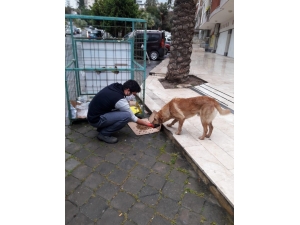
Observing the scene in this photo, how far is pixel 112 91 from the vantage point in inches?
120

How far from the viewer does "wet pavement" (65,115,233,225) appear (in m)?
2.00

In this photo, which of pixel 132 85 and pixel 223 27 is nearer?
pixel 132 85

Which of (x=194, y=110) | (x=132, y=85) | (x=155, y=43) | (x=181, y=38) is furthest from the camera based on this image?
(x=155, y=43)

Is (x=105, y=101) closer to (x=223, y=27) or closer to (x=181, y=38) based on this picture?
(x=181, y=38)

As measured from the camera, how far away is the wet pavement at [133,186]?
1998 mm

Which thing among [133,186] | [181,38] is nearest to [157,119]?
[133,186]

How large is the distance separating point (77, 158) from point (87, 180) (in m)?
0.54

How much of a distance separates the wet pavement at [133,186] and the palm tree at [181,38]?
14.0ft

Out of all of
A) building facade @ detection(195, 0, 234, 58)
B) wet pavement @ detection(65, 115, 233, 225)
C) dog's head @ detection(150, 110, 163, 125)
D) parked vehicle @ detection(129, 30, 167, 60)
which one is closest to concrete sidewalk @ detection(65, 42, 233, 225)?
wet pavement @ detection(65, 115, 233, 225)

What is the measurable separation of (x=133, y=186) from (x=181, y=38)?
5.69 m

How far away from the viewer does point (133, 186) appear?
2.38m

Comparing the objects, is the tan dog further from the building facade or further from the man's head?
the building facade

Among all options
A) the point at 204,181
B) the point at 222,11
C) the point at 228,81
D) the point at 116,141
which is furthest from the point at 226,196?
the point at 222,11

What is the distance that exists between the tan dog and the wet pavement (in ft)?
1.71
